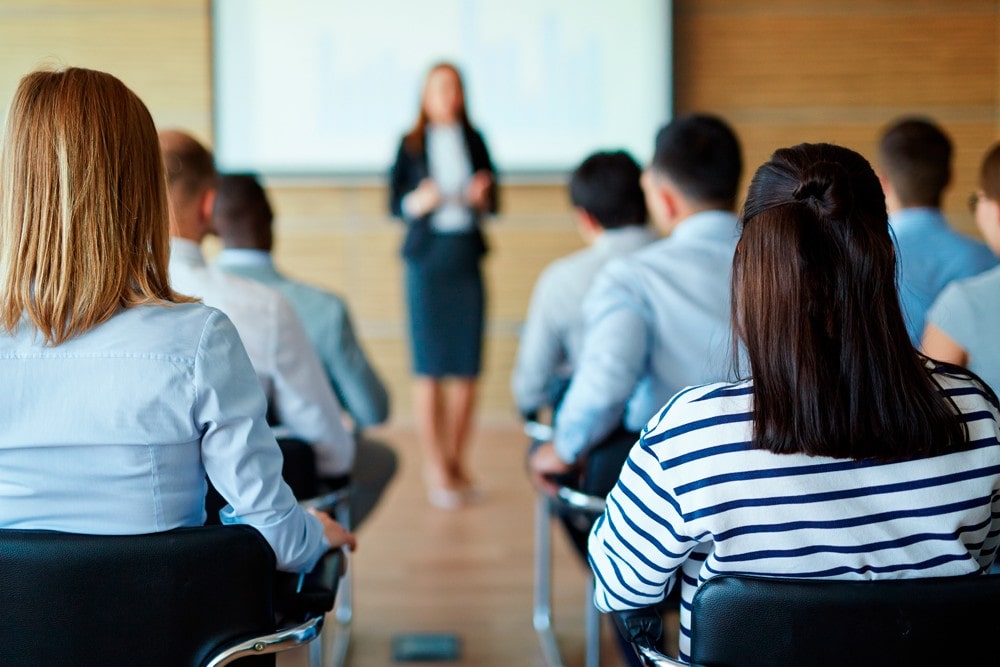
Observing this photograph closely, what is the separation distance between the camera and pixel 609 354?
2.04m

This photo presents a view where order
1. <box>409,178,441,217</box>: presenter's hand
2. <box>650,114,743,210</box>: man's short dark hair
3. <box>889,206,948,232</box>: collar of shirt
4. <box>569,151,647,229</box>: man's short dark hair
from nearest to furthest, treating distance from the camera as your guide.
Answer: <box>650,114,743,210</box>: man's short dark hair → <box>889,206,948,232</box>: collar of shirt → <box>569,151,647,229</box>: man's short dark hair → <box>409,178,441,217</box>: presenter's hand

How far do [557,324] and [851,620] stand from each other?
1.76 meters

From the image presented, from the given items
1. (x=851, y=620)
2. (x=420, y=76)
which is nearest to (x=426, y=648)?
(x=851, y=620)

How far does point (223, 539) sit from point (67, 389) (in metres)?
0.27

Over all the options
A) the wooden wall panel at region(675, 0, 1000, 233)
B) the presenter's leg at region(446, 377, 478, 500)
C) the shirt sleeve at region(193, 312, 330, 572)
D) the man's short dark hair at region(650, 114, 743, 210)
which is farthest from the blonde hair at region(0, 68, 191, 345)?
the wooden wall panel at region(675, 0, 1000, 233)

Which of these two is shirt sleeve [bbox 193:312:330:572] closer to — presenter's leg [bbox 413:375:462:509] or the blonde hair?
the blonde hair

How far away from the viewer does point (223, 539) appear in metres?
1.19

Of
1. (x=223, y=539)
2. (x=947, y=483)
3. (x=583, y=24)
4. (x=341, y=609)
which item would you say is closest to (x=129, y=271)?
(x=223, y=539)

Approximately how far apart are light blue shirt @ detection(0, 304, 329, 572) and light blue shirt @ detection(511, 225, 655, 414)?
148cm

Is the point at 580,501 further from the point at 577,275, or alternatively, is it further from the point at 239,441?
the point at 239,441

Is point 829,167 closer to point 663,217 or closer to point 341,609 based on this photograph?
point 663,217

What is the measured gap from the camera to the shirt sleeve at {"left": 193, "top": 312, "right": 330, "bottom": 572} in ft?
4.19

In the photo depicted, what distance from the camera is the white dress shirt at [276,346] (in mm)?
1984

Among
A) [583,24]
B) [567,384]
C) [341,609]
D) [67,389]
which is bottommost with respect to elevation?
[341,609]
